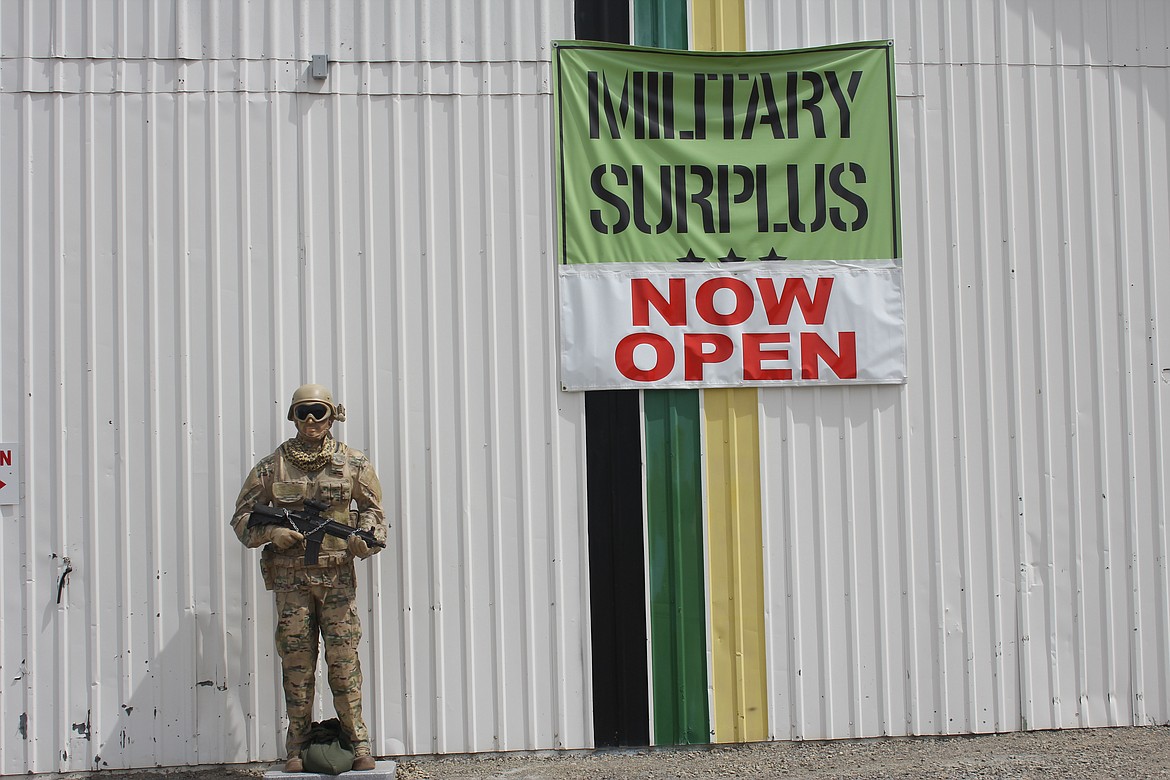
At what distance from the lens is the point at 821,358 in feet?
20.2

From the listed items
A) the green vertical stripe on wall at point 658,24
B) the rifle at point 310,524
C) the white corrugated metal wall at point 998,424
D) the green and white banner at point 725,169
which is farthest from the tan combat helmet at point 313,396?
the green vertical stripe on wall at point 658,24

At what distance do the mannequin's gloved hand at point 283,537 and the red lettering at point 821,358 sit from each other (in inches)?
121

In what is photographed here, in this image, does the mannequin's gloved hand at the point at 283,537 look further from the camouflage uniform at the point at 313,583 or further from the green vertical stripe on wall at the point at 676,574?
the green vertical stripe on wall at the point at 676,574

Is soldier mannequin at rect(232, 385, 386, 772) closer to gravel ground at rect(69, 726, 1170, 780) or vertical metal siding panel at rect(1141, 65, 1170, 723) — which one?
gravel ground at rect(69, 726, 1170, 780)

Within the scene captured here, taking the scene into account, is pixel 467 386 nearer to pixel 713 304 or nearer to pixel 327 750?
pixel 713 304

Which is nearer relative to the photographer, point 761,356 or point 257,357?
point 257,357

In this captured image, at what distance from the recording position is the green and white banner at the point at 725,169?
612 cm

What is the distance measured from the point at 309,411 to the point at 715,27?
132 inches

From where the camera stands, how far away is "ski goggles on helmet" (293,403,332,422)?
5.31 metres

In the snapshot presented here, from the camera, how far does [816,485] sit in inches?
242

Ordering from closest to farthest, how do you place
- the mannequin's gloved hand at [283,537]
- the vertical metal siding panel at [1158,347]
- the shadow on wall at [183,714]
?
the mannequin's gloved hand at [283,537] < the shadow on wall at [183,714] < the vertical metal siding panel at [1158,347]

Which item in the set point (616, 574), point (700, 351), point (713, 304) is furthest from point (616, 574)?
point (713, 304)

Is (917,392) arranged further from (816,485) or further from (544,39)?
(544,39)

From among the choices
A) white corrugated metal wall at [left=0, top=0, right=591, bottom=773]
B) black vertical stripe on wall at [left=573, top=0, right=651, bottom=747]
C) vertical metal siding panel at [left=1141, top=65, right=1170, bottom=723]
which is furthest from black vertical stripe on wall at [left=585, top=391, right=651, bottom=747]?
vertical metal siding panel at [left=1141, top=65, right=1170, bottom=723]
